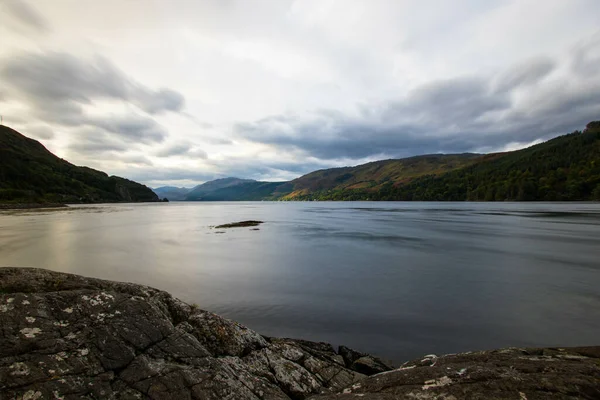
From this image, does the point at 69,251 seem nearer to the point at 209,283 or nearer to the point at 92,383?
the point at 209,283

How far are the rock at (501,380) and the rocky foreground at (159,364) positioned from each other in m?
0.02

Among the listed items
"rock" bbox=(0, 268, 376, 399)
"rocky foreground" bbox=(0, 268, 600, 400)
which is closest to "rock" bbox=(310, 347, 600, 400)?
"rocky foreground" bbox=(0, 268, 600, 400)

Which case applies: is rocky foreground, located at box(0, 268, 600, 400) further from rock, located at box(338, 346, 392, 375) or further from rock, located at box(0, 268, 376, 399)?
rock, located at box(338, 346, 392, 375)

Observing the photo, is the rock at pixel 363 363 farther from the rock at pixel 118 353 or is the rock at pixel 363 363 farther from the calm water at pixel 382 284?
the calm water at pixel 382 284

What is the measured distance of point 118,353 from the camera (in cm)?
485

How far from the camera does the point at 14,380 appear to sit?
12.9 ft

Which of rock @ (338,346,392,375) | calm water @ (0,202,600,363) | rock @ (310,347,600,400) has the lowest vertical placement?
calm water @ (0,202,600,363)

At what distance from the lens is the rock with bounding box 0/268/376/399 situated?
4.25 metres

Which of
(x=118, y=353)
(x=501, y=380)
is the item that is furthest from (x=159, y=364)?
(x=501, y=380)

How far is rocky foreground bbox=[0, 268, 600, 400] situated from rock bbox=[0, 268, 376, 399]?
0.02 metres

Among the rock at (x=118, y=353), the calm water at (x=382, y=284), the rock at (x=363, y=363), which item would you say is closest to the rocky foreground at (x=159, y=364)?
the rock at (x=118, y=353)

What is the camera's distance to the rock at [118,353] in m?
4.25

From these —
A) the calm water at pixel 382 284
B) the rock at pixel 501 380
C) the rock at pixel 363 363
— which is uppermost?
the rock at pixel 501 380

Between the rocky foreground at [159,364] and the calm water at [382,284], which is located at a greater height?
the rocky foreground at [159,364]
